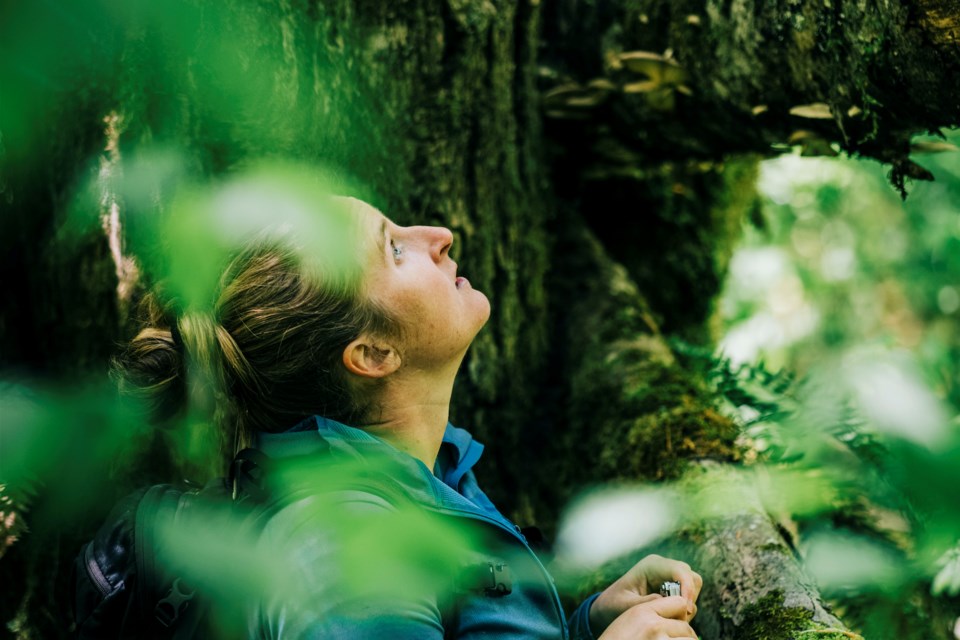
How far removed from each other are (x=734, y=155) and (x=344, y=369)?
184cm

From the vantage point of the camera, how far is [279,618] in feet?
4.51

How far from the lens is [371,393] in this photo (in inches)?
74.7

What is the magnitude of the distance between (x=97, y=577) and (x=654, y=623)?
103cm

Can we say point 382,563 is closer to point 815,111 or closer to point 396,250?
point 396,250

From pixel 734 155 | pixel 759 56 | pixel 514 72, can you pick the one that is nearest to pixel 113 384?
pixel 514 72

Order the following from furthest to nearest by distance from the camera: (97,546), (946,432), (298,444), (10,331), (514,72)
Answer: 1. (514,72)
2. (10,331)
3. (946,432)
4. (298,444)
5. (97,546)

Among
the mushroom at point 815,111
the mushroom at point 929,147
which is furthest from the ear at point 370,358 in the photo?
the mushroom at point 929,147

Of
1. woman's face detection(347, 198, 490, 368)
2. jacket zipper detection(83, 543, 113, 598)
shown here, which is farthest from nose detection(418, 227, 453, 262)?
jacket zipper detection(83, 543, 113, 598)

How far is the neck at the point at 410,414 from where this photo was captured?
1.91 m

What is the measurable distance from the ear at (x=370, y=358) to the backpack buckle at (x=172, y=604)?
58 cm

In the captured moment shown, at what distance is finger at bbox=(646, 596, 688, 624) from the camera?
5.27 ft

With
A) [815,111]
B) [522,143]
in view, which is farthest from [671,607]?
[522,143]

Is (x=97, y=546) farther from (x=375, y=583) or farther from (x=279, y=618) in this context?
(x=375, y=583)

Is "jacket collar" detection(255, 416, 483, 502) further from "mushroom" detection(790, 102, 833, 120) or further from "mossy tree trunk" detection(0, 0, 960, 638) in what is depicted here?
"mushroom" detection(790, 102, 833, 120)
